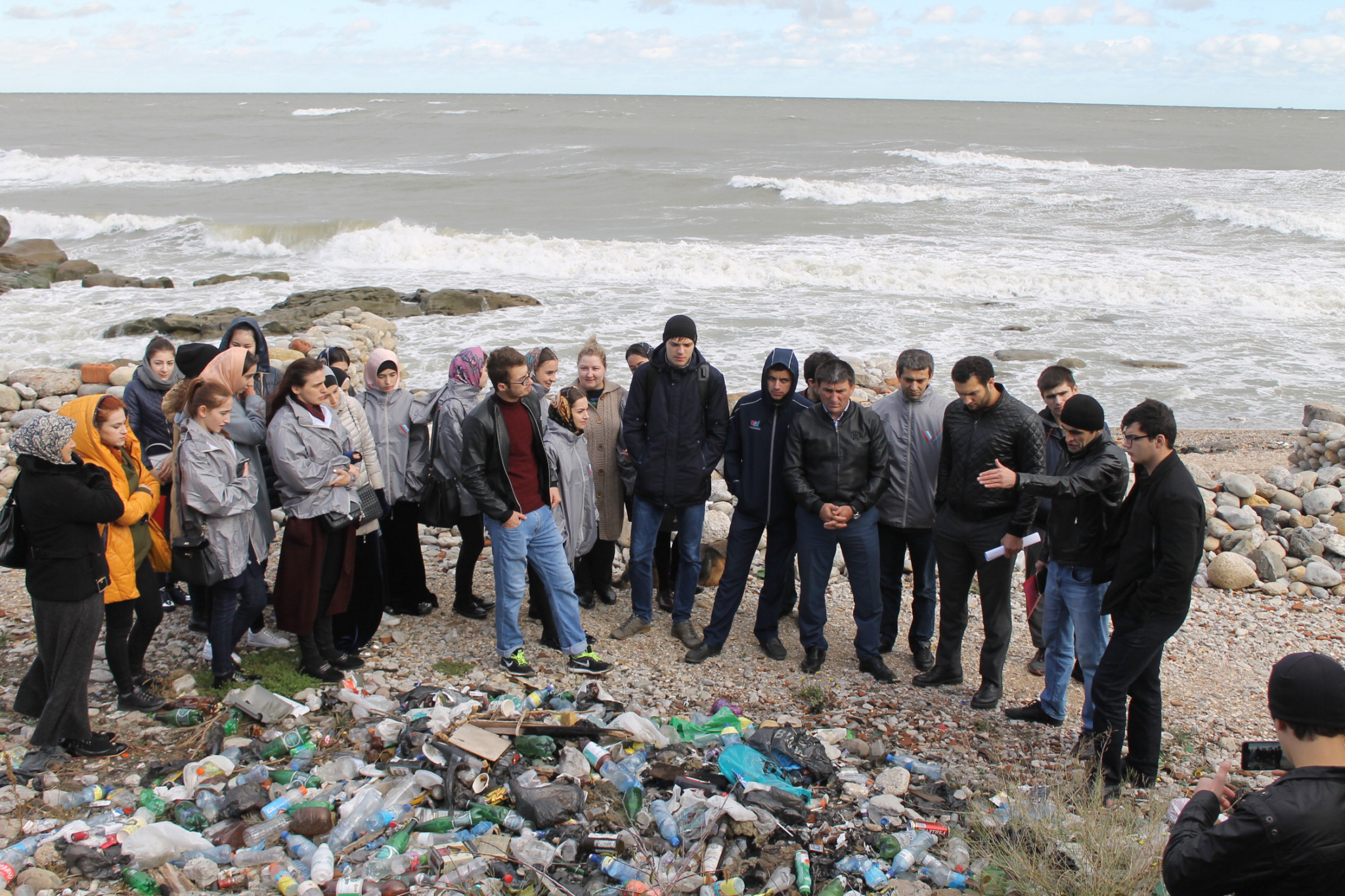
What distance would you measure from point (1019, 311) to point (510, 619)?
14.9 meters

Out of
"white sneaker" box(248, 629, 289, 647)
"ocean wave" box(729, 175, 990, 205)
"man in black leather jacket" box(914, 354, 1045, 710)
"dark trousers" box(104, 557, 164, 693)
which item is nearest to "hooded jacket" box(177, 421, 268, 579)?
"dark trousers" box(104, 557, 164, 693)

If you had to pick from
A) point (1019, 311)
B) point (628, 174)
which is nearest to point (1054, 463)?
point (1019, 311)

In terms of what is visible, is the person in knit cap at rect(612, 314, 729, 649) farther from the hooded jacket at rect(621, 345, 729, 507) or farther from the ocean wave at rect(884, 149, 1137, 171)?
the ocean wave at rect(884, 149, 1137, 171)

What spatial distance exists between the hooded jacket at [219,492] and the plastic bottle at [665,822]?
8.00ft

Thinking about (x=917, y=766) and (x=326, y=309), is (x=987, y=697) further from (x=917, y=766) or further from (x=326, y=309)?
(x=326, y=309)

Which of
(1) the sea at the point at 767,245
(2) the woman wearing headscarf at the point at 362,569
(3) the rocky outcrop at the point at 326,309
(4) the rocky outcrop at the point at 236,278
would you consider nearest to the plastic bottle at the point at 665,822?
(2) the woman wearing headscarf at the point at 362,569

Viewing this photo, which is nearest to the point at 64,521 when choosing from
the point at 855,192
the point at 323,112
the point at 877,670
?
the point at 877,670

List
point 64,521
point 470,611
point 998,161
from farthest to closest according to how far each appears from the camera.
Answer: point 998,161 < point 470,611 < point 64,521

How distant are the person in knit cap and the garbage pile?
145 cm

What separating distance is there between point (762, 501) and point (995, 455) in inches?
52.9

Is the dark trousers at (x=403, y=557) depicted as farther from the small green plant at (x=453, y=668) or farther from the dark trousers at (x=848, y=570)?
the dark trousers at (x=848, y=570)

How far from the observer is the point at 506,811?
3.89 meters

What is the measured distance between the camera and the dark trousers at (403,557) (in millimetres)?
5984

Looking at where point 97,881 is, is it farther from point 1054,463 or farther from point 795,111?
point 795,111
